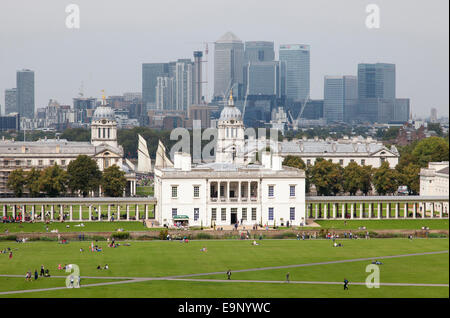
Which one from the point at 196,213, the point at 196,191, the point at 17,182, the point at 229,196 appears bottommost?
the point at 196,213

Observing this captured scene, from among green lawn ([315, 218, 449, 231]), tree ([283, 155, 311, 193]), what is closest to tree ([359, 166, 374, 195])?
tree ([283, 155, 311, 193])

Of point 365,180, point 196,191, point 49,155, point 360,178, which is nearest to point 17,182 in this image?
point 49,155

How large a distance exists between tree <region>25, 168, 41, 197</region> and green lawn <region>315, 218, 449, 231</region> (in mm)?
30303

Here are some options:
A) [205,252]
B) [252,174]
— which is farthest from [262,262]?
[252,174]

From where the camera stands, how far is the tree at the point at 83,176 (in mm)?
110188

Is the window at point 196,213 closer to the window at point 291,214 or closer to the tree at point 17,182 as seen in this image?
the window at point 291,214

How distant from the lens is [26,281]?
63.4 meters

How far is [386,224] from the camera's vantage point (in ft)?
310

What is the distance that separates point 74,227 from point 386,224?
27141mm

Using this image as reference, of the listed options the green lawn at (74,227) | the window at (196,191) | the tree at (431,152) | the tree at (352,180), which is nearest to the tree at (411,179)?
the tree at (352,180)

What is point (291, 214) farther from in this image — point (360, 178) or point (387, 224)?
point (360, 178)

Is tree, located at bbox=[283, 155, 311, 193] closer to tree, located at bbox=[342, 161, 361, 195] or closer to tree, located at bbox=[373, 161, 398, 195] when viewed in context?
tree, located at bbox=[342, 161, 361, 195]
